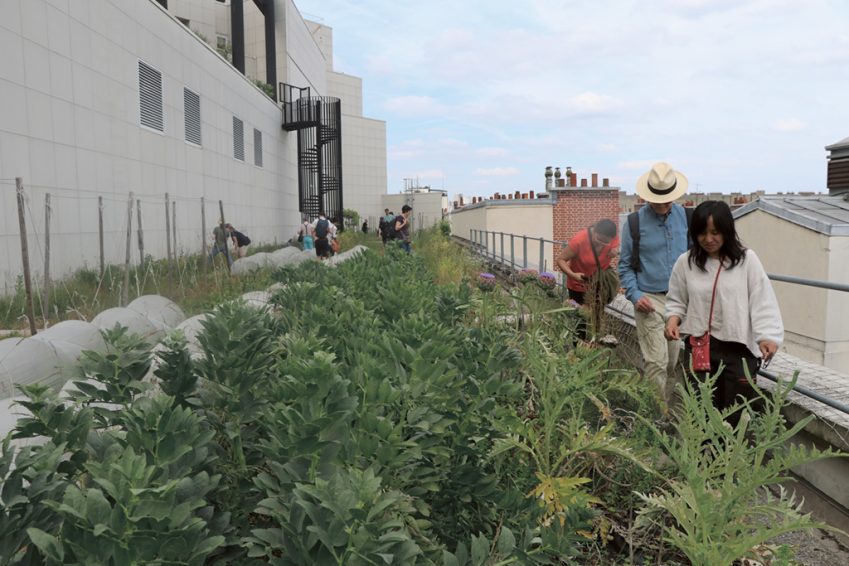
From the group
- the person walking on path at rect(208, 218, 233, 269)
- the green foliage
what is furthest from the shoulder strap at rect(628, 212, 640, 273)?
the person walking on path at rect(208, 218, 233, 269)

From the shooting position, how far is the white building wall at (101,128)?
30.6 ft

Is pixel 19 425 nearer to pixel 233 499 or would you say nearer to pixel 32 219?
pixel 233 499

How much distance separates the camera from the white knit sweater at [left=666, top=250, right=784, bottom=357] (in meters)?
3.59

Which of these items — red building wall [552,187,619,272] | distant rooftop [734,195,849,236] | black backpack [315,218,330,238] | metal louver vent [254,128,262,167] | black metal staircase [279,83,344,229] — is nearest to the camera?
distant rooftop [734,195,849,236]

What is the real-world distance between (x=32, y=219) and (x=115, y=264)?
5.70 ft

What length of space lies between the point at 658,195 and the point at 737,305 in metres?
1.40

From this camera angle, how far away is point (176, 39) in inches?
687

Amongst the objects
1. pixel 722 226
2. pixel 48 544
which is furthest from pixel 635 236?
pixel 48 544

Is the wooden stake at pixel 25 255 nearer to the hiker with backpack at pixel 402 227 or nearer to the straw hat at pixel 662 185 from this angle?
the straw hat at pixel 662 185

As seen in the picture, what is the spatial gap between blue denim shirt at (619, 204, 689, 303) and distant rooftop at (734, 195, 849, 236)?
9924 mm

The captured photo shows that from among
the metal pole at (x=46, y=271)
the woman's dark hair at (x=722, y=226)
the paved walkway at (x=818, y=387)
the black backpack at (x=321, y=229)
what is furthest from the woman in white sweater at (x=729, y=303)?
the black backpack at (x=321, y=229)

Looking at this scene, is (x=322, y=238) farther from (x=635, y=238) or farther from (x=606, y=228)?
(x=635, y=238)

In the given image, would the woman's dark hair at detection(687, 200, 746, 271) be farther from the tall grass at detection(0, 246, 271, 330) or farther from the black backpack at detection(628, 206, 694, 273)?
the tall grass at detection(0, 246, 271, 330)

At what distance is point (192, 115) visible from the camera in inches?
A: 743
